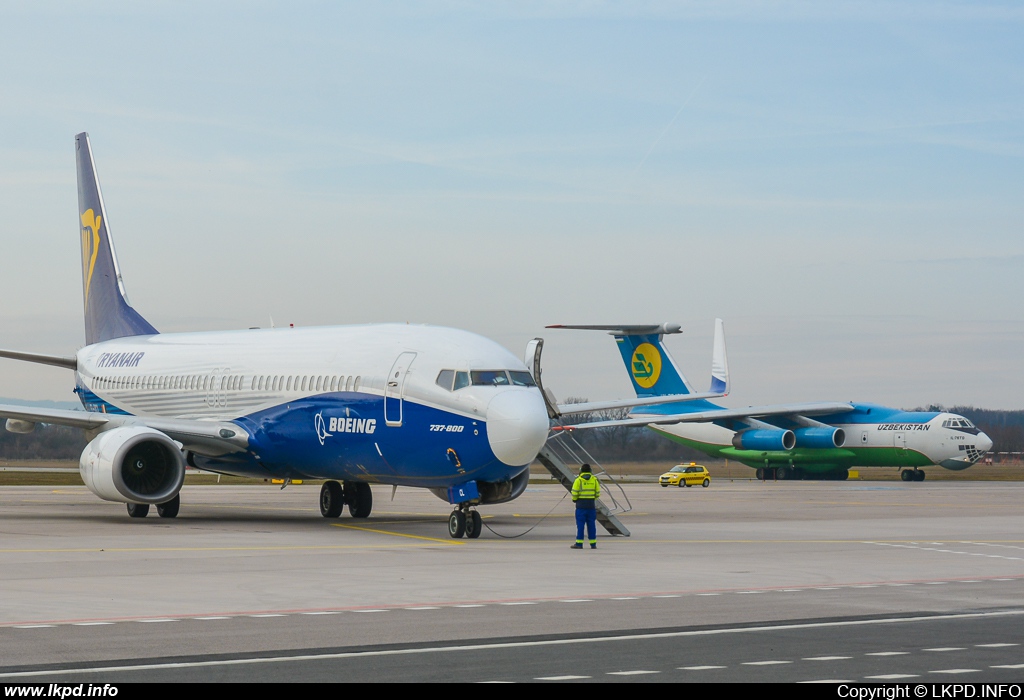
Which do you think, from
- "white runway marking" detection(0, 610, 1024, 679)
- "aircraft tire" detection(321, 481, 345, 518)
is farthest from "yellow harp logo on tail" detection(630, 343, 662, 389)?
"white runway marking" detection(0, 610, 1024, 679)

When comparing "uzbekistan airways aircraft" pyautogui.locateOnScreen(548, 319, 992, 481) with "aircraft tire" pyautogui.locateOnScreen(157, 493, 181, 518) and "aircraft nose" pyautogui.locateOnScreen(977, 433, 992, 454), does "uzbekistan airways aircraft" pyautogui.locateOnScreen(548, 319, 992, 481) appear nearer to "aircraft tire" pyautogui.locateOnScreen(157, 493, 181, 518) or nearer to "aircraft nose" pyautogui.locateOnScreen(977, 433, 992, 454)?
"aircraft nose" pyautogui.locateOnScreen(977, 433, 992, 454)

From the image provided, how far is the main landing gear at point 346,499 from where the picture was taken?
3123cm

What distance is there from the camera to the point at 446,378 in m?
25.0

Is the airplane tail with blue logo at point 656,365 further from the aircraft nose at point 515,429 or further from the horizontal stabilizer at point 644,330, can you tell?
the aircraft nose at point 515,429

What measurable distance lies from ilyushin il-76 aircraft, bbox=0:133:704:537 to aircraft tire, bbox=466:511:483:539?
0.09 feet

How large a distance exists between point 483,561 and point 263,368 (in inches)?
428

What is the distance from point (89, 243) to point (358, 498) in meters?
13.6

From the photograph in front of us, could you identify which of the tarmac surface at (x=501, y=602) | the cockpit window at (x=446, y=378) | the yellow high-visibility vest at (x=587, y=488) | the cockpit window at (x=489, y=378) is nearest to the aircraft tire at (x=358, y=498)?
the tarmac surface at (x=501, y=602)

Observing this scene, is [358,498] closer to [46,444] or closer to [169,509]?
[169,509]

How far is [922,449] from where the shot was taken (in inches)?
2491

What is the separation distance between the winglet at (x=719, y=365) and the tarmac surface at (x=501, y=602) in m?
37.7

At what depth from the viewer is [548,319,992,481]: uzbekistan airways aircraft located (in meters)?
63.3

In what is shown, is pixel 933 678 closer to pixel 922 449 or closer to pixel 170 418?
pixel 170 418
